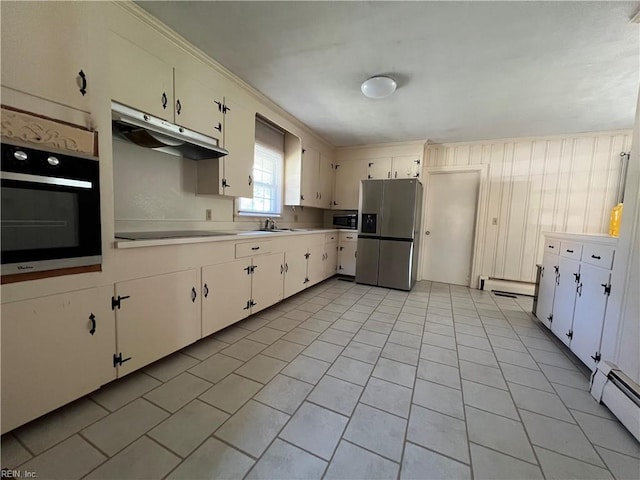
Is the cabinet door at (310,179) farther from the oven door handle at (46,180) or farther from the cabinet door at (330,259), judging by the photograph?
the oven door handle at (46,180)

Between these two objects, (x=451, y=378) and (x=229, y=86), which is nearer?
(x=451, y=378)

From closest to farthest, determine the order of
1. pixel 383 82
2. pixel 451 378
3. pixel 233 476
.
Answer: pixel 233 476
pixel 451 378
pixel 383 82

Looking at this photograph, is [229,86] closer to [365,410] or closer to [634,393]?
[365,410]

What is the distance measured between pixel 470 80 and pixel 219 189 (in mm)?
2607

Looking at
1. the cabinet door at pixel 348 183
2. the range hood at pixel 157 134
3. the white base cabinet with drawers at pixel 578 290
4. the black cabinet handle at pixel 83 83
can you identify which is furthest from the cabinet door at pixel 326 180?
the black cabinet handle at pixel 83 83

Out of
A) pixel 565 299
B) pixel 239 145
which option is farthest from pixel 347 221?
pixel 565 299

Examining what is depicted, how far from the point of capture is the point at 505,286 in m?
4.04

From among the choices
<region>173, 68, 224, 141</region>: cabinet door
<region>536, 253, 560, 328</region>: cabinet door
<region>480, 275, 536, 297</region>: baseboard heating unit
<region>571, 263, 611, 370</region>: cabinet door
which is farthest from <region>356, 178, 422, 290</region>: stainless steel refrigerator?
<region>173, 68, 224, 141</region>: cabinet door

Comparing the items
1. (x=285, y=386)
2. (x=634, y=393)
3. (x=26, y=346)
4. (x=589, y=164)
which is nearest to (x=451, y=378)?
(x=634, y=393)

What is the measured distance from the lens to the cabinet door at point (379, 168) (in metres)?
4.53

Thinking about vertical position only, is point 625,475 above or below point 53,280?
below

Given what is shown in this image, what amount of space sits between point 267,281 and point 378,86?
2233 millimetres

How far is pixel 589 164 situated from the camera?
12.0 feet

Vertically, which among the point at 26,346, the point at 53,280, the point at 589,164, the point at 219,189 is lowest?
the point at 26,346
